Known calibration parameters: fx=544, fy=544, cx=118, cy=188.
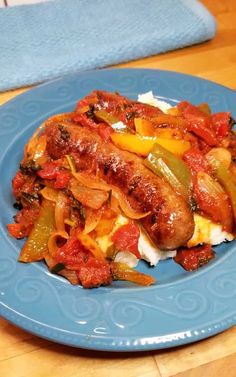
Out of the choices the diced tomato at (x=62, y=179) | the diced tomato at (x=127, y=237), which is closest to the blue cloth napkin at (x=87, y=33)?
the diced tomato at (x=62, y=179)

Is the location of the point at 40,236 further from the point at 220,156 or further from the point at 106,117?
the point at 220,156

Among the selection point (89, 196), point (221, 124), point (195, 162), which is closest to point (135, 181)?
point (89, 196)

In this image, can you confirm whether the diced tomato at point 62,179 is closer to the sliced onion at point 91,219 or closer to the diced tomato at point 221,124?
the sliced onion at point 91,219

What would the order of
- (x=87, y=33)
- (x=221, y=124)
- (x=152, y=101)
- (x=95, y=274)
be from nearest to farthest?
1. (x=95, y=274)
2. (x=221, y=124)
3. (x=152, y=101)
4. (x=87, y=33)

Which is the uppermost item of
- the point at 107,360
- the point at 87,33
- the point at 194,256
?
the point at 87,33

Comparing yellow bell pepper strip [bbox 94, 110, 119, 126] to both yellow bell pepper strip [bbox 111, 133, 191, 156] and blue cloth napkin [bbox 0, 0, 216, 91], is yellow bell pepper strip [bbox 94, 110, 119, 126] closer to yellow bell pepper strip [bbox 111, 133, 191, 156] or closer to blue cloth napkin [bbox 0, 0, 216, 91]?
yellow bell pepper strip [bbox 111, 133, 191, 156]

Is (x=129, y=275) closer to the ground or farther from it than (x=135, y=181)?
closer to the ground

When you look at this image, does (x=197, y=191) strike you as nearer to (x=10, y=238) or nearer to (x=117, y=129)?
(x=117, y=129)

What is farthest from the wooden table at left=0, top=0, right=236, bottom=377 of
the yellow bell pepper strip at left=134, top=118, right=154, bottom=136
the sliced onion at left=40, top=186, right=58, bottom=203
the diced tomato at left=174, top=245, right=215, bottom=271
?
the yellow bell pepper strip at left=134, top=118, right=154, bottom=136
